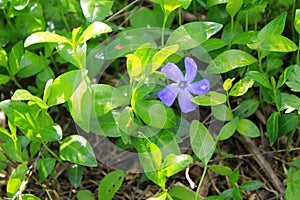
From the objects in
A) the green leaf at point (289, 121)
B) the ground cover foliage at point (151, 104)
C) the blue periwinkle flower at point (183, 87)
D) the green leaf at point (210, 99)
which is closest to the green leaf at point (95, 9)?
the ground cover foliage at point (151, 104)

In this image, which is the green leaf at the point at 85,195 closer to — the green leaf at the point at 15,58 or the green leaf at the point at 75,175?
the green leaf at the point at 75,175

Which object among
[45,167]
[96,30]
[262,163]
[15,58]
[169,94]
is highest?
[96,30]

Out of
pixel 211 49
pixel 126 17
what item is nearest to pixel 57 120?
pixel 126 17

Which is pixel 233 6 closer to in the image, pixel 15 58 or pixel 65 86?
pixel 65 86

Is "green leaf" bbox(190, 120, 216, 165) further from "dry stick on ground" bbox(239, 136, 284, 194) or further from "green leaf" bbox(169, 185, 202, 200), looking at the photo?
"dry stick on ground" bbox(239, 136, 284, 194)

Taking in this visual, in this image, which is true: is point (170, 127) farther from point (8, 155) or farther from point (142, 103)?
point (8, 155)

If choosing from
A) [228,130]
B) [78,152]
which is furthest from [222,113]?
[78,152]
